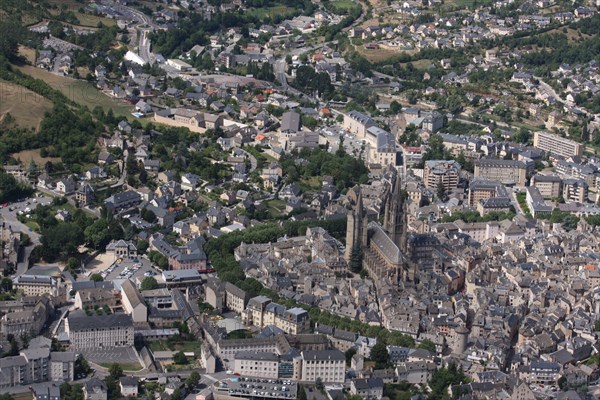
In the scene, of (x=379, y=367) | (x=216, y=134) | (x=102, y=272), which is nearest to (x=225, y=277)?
(x=102, y=272)

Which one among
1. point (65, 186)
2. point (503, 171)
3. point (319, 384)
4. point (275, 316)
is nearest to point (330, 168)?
point (503, 171)

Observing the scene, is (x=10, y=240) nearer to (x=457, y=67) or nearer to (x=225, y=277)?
(x=225, y=277)

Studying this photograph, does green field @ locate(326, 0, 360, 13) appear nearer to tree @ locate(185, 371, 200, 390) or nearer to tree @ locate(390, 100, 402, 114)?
tree @ locate(390, 100, 402, 114)

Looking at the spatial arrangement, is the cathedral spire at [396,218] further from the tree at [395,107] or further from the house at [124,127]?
the tree at [395,107]

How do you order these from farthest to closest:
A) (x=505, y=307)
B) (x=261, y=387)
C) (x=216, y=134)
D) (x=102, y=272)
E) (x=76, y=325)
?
(x=216, y=134), (x=102, y=272), (x=505, y=307), (x=76, y=325), (x=261, y=387)

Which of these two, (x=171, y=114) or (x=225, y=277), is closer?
(x=225, y=277)

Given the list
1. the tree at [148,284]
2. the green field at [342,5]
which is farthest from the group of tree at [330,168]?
the green field at [342,5]

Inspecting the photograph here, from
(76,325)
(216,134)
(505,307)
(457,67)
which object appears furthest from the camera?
(457,67)

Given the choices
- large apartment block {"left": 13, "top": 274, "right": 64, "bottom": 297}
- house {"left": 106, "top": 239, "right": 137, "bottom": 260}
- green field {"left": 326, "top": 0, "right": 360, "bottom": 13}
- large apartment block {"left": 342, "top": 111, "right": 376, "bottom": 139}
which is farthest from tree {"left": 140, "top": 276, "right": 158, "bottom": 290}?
green field {"left": 326, "top": 0, "right": 360, "bottom": 13}
